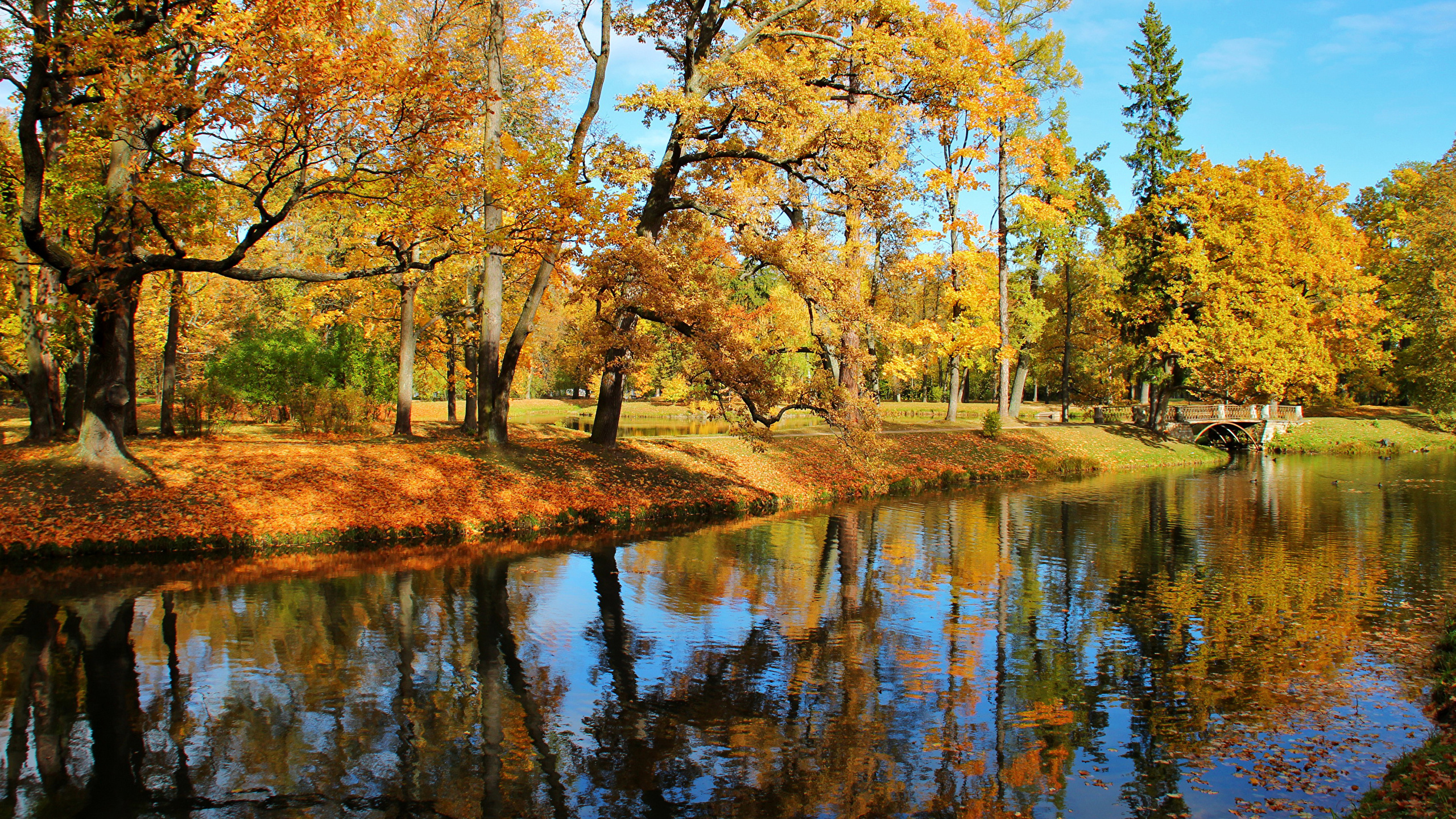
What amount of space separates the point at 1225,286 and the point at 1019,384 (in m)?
10.2

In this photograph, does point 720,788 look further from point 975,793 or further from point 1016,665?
point 1016,665

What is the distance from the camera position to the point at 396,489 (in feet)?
59.1

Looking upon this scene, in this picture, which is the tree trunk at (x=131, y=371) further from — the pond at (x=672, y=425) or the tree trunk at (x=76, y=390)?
the pond at (x=672, y=425)

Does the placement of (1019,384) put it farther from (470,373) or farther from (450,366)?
(450,366)

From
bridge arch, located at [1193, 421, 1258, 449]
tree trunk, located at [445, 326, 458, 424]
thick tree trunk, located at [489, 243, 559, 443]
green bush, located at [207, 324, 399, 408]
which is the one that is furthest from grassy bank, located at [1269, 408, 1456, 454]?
green bush, located at [207, 324, 399, 408]

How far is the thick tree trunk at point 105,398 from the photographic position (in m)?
15.4

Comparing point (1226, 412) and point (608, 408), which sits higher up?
point (1226, 412)

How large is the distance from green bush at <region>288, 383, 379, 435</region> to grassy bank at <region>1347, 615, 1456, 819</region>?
25.1m

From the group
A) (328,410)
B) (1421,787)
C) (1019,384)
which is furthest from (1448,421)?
(328,410)

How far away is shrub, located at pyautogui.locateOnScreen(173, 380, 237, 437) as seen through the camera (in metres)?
22.2

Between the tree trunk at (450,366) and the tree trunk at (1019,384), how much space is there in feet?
84.2

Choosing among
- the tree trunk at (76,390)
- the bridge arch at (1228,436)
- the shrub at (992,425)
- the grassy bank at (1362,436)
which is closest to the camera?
the tree trunk at (76,390)

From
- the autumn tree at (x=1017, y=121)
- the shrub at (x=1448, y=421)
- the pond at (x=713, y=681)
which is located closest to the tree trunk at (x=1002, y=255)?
the autumn tree at (x=1017, y=121)

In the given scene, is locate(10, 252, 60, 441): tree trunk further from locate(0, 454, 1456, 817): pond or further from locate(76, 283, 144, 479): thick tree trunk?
locate(0, 454, 1456, 817): pond
